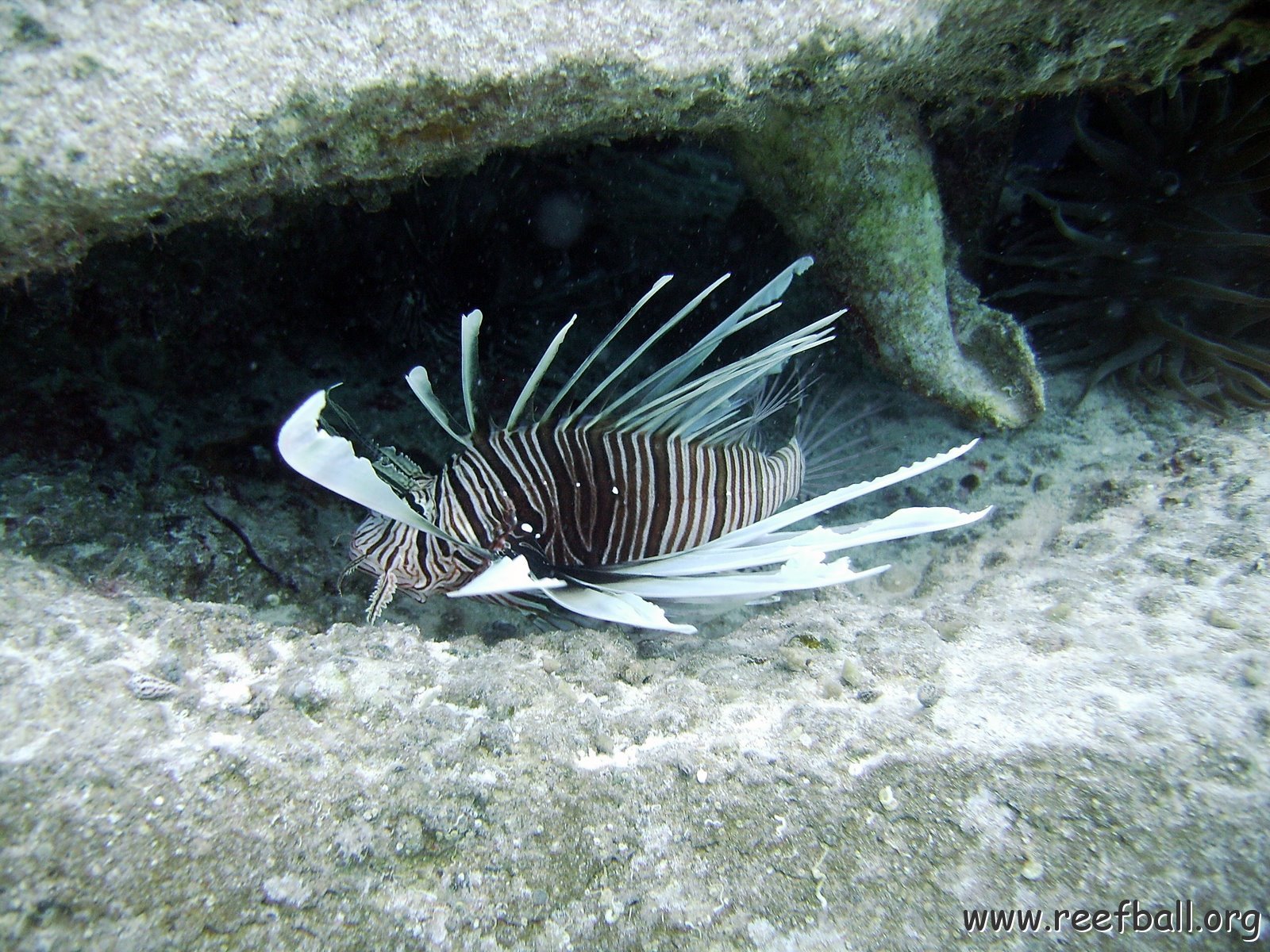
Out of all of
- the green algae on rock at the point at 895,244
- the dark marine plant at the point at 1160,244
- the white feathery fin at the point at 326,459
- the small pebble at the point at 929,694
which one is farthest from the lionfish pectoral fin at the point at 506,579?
the dark marine plant at the point at 1160,244

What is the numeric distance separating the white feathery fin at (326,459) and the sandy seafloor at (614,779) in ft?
1.38

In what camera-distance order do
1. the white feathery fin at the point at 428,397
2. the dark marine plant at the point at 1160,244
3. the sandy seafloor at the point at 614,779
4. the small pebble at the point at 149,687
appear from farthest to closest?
1. the dark marine plant at the point at 1160,244
2. the white feathery fin at the point at 428,397
3. the small pebble at the point at 149,687
4. the sandy seafloor at the point at 614,779

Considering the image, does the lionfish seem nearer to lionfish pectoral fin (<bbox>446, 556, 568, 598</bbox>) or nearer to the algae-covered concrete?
lionfish pectoral fin (<bbox>446, 556, 568, 598</bbox>)

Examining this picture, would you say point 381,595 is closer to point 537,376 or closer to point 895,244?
point 537,376

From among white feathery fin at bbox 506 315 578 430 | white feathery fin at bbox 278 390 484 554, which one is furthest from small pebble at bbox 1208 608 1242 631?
white feathery fin at bbox 278 390 484 554

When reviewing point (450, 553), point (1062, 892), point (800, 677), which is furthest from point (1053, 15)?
point (450, 553)

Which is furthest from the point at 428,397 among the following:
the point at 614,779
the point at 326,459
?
the point at 614,779

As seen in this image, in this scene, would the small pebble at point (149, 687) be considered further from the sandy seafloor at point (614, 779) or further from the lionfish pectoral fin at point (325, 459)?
the lionfish pectoral fin at point (325, 459)

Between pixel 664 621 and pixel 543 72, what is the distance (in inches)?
50.5

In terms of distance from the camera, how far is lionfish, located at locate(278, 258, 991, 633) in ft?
5.15

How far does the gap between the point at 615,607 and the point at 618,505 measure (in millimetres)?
707

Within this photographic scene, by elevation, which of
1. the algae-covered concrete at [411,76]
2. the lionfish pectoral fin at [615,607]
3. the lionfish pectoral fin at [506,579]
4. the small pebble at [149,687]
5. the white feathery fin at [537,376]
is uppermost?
the algae-covered concrete at [411,76]

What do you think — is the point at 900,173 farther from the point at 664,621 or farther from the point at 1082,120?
the point at 664,621

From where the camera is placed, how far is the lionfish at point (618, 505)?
1570mm
